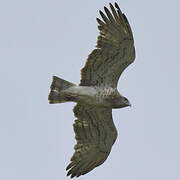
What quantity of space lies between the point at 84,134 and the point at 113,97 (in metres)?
1.37

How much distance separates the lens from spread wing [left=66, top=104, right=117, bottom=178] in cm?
2259

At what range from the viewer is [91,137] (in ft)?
75.2

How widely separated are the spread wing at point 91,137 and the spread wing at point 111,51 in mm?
923

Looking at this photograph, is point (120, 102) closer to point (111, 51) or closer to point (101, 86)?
point (101, 86)

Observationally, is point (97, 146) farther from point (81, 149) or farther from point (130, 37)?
point (130, 37)

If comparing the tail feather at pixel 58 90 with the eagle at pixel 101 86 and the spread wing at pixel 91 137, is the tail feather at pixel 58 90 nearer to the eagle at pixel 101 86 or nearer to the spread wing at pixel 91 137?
the eagle at pixel 101 86

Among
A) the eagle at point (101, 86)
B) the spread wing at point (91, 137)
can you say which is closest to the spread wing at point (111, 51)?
the eagle at point (101, 86)

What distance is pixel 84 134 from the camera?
22859 millimetres

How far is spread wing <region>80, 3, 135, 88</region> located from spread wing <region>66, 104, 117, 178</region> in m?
0.92

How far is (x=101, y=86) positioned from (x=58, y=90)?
1033 mm

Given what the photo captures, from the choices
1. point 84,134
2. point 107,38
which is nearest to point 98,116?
point 84,134

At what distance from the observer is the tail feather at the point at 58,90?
72.9 feet

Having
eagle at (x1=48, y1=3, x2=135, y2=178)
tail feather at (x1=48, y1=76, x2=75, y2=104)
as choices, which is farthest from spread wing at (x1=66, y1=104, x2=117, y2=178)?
tail feather at (x1=48, y1=76, x2=75, y2=104)

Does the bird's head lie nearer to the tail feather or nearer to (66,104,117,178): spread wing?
(66,104,117,178): spread wing
